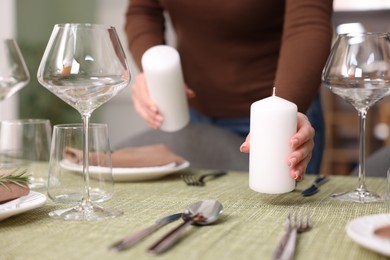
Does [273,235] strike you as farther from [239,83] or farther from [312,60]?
[239,83]

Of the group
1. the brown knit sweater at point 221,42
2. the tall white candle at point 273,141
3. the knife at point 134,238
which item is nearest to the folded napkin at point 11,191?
the knife at point 134,238

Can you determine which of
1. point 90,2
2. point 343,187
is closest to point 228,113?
point 343,187

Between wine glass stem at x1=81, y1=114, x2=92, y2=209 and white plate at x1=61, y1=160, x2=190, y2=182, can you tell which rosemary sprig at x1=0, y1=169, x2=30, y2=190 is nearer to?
wine glass stem at x1=81, y1=114, x2=92, y2=209

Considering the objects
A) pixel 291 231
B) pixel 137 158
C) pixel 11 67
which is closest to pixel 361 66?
pixel 291 231

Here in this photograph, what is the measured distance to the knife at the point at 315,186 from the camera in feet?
3.69

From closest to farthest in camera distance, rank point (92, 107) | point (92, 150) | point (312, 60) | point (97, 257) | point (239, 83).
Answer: point (97, 257), point (92, 107), point (92, 150), point (312, 60), point (239, 83)

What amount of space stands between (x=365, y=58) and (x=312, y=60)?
0.88 feet

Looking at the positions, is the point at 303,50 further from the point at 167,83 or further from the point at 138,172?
the point at 138,172

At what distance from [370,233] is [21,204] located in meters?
0.49

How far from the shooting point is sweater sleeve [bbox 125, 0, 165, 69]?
170 cm

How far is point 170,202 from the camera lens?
104cm

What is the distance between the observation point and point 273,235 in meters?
0.80

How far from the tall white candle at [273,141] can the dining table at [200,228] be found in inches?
1.6

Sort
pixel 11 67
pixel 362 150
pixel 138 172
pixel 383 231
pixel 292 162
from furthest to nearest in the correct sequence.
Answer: pixel 11 67 → pixel 138 172 → pixel 362 150 → pixel 292 162 → pixel 383 231
